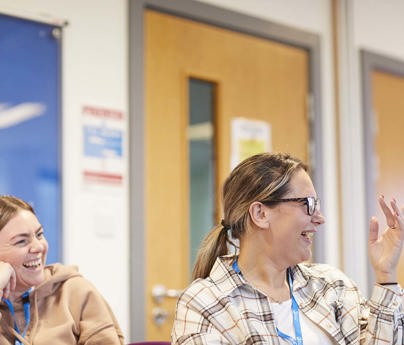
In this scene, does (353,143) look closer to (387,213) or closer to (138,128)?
(138,128)

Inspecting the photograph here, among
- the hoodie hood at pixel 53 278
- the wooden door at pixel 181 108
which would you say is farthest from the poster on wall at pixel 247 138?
the hoodie hood at pixel 53 278

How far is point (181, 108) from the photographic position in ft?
11.3

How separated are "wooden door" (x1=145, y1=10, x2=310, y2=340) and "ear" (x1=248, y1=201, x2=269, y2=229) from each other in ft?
3.68

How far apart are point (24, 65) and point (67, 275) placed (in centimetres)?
89

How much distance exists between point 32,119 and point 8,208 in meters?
0.61

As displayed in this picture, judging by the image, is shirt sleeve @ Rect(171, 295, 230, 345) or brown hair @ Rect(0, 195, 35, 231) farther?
brown hair @ Rect(0, 195, 35, 231)

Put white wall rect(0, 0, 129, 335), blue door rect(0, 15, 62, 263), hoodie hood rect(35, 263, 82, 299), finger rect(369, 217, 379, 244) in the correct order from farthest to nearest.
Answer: white wall rect(0, 0, 129, 335)
blue door rect(0, 15, 62, 263)
hoodie hood rect(35, 263, 82, 299)
finger rect(369, 217, 379, 244)

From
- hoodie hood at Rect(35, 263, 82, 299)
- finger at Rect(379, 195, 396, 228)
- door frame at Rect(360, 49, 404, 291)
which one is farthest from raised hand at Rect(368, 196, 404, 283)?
door frame at Rect(360, 49, 404, 291)

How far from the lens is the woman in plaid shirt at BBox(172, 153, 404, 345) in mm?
2104

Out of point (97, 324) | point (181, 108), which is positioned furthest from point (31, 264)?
point (181, 108)

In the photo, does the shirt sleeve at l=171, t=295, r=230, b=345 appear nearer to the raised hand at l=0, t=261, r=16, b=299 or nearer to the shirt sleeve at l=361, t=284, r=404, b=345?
the shirt sleeve at l=361, t=284, r=404, b=345

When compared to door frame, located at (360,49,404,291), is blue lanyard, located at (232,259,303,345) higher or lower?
lower

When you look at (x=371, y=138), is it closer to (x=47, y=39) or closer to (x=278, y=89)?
(x=278, y=89)

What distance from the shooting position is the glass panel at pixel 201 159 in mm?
3504
